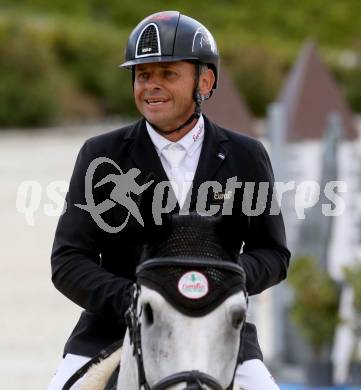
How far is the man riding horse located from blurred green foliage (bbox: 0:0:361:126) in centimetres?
4557

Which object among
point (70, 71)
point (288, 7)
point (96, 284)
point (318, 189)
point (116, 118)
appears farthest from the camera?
point (288, 7)

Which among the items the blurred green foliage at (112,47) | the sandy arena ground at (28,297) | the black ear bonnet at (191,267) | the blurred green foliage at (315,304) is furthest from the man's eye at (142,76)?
the blurred green foliage at (112,47)

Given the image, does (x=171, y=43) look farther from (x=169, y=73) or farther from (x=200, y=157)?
(x=200, y=157)

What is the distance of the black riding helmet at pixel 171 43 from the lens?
3.97 metres

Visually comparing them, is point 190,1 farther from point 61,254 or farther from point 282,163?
point 61,254

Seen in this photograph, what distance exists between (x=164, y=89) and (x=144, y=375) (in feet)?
3.55

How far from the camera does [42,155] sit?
37625 mm

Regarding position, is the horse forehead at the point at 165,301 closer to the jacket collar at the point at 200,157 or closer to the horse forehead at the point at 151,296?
the horse forehead at the point at 151,296

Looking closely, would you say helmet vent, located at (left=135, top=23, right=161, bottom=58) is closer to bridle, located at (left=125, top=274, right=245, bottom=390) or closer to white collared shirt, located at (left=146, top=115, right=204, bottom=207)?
white collared shirt, located at (left=146, top=115, right=204, bottom=207)

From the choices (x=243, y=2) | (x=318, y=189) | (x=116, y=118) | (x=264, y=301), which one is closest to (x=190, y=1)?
(x=243, y=2)

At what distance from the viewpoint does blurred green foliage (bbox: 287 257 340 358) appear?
35.0 feet

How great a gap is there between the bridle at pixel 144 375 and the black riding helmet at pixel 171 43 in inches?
31.8

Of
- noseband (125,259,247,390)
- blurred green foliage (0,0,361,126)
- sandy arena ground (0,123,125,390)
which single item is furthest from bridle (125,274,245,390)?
blurred green foliage (0,0,361,126)

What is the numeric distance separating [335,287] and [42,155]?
27.5 meters
